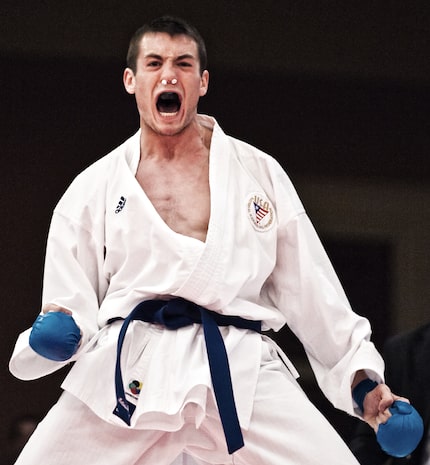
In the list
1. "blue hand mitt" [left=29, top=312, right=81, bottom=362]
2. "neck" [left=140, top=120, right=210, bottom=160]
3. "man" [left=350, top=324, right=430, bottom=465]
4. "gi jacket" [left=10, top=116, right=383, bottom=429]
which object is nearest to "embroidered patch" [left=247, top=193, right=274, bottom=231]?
"gi jacket" [left=10, top=116, right=383, bottom=429]

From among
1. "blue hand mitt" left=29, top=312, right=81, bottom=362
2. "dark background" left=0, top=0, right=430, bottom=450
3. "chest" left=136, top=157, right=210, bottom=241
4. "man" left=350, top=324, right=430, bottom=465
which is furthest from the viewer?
"dark background" left=0, top=0, right=430, bottom=450

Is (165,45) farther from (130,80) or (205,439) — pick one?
(205,439)

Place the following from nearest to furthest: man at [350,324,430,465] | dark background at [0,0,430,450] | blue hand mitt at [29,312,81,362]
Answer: blue hand mitt at [29,312,81,362] → man at [350,324,430,465] → dark background at [0,0,430,450]

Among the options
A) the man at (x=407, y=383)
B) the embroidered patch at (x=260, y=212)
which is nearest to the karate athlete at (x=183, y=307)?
the embroidered patch at (x=260, y=212)

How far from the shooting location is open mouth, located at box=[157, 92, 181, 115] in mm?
3049

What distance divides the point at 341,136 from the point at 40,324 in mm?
1984

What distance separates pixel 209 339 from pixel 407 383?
86 centimetres

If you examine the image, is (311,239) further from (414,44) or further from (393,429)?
(414,44)

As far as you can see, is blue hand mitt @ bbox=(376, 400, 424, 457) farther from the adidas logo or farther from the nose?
the nose

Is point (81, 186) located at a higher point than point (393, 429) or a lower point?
higher

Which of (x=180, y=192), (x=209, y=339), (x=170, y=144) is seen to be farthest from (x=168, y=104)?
(x=209, y=339)

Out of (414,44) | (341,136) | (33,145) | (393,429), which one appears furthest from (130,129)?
(393,429)

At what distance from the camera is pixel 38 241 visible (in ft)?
14.5

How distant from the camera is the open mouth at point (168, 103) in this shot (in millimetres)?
3049
